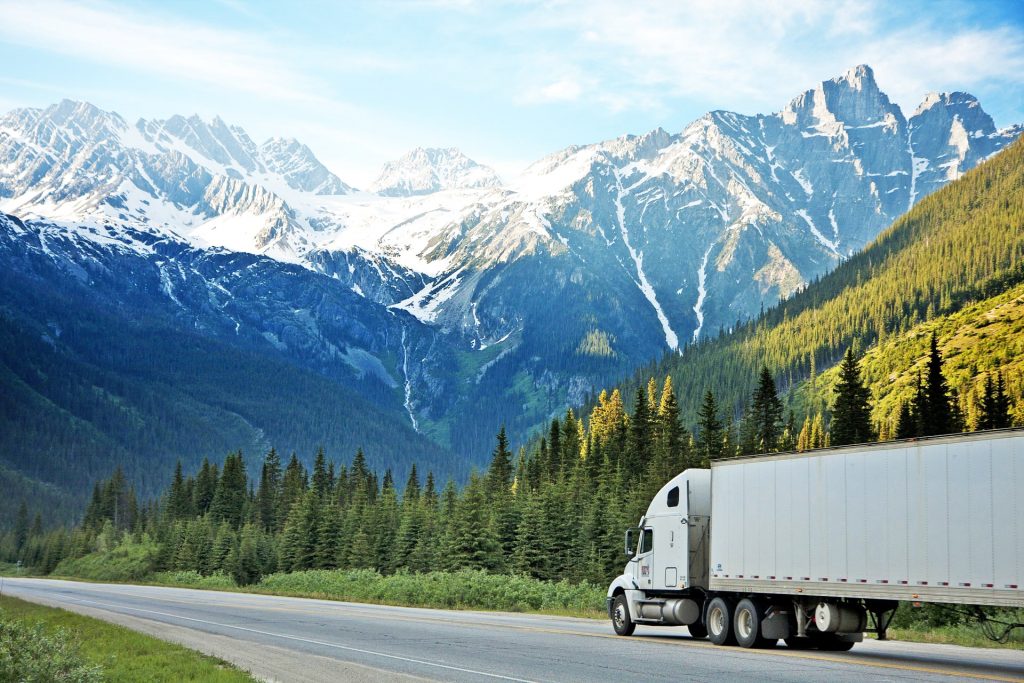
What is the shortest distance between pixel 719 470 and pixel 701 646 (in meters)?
4.76

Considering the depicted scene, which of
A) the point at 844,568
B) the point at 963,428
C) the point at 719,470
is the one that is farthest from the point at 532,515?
the point at 844,568

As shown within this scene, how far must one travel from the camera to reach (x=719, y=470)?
29.2m

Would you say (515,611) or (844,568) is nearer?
(844,568)

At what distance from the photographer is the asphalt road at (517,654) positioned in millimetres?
20906

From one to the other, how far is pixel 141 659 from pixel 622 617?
14504 millimetres

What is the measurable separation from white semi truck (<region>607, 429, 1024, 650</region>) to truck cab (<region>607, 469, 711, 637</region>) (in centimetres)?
4

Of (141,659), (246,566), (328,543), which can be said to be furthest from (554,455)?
(141,659)

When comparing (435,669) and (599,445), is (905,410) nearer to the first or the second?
(599,445)

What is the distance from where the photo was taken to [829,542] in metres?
25.0

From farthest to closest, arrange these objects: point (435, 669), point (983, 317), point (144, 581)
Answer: point (983, 317) < point (144, 581) < point (435, 669)

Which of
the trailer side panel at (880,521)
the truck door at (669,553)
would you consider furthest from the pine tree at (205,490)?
the trailer side panel at (880,521)

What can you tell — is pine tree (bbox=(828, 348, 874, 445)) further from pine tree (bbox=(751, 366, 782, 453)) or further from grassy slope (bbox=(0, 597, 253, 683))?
grassy slope (bbox=(0, 597, 253, 683))

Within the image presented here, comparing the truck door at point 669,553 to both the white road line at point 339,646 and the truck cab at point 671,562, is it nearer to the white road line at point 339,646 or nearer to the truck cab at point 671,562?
the truck cab at point 671,562

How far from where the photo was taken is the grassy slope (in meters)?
21.8
